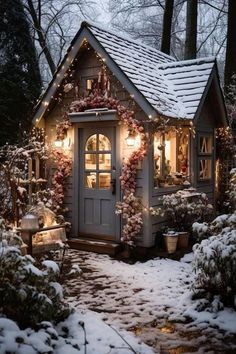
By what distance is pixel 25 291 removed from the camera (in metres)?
4.00

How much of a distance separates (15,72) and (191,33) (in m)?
6.92

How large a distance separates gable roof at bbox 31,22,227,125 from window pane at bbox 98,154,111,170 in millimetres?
1435

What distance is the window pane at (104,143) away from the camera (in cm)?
873

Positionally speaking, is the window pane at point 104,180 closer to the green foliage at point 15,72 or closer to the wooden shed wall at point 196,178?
the wooden shed wall at point 196,178

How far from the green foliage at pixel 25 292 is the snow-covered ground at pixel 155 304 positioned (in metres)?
1.04

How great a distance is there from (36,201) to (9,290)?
17.1 feet

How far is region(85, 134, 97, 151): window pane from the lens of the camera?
895 cm

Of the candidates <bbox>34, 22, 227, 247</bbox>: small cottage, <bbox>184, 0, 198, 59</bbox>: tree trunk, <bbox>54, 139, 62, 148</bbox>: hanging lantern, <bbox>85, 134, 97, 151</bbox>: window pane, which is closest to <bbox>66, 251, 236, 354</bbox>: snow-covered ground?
<bbox>34, 22, 227, 247</bbox>: small cottage

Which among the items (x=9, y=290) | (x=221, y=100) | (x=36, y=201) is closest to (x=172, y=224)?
(x=36, y=201)

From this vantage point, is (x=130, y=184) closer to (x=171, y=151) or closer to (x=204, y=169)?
(x=171, y=151)

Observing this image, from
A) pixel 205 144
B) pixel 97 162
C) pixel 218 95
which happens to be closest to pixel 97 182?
pixel 97 162

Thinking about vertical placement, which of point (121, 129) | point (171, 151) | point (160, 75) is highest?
point (160, 75)

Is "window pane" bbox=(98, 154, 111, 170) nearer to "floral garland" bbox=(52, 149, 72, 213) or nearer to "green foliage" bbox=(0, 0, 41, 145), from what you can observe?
"floral garland" bbox=(52, 149, 72, 213)

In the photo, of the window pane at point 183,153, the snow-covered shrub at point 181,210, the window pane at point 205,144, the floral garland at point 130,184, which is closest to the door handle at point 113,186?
the floral garland at point 130,184
